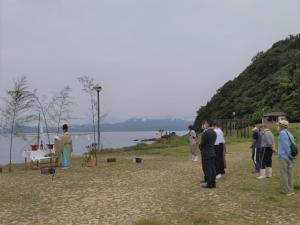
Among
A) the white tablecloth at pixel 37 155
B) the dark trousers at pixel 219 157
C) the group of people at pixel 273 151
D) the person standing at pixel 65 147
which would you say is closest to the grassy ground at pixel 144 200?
the group of people at pixel 273 151

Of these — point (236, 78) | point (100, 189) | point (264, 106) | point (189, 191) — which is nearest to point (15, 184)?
point (100, 189)

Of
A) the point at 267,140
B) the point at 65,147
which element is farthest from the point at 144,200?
the point at 65,147

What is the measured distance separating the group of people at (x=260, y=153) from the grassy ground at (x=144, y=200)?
328 mm

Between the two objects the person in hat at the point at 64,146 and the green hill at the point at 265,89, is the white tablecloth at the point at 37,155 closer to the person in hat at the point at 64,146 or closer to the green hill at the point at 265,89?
the person in hat at the point at 64,146

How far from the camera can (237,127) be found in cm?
5066

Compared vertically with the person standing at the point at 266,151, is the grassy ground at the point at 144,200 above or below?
below

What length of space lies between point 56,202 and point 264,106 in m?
62.4

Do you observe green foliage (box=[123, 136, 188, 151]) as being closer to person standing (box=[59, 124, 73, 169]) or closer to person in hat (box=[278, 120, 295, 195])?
person standing (box=[59, 124, 73, 169])

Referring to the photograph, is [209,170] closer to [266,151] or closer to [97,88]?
[266,151]

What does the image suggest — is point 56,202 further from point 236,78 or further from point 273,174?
point 236,78

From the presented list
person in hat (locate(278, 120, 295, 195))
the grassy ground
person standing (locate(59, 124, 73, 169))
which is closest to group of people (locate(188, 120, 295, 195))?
person in hat (locate(278, 120, 295, 195))

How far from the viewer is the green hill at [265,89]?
6812 centimetres

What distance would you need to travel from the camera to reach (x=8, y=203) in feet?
34.8

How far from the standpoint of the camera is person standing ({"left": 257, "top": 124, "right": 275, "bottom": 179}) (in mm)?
13586
